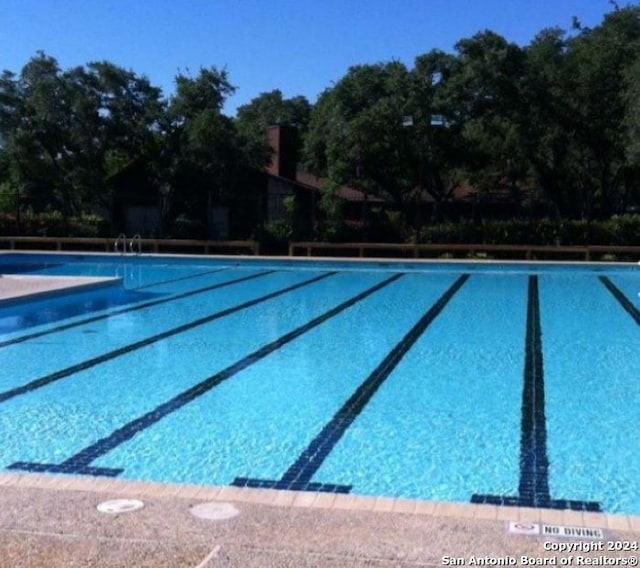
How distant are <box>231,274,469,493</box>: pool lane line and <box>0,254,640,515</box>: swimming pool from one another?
20 millimetres

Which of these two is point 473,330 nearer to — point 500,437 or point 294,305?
point 294,305

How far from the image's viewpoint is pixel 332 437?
5730 mm

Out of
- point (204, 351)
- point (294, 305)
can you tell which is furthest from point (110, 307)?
point (204, 351)

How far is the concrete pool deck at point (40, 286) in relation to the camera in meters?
12.4

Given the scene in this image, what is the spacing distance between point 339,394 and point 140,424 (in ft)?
6.18

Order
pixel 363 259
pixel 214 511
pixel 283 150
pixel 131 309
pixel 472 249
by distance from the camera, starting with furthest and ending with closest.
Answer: pixel 283 150
pixel 472 249
pixel 363 259
pixel 131 309
pixel 214 511

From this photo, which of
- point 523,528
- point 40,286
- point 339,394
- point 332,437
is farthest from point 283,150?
point 523,528

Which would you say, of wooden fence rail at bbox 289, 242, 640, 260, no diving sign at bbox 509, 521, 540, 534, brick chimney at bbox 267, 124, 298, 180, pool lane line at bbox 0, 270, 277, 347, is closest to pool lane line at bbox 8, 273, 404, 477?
no diving sign at bbox 509, 521, 540, 534

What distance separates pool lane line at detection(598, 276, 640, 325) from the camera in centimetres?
1186

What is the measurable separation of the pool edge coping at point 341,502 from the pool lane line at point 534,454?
78cm

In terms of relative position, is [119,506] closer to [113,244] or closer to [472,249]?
[472,249]

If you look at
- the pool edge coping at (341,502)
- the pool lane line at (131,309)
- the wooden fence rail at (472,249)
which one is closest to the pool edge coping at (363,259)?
the wooden fence rail at (472,249)

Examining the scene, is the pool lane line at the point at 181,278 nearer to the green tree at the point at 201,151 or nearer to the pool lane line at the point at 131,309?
the pool lane line at the point at 131,309

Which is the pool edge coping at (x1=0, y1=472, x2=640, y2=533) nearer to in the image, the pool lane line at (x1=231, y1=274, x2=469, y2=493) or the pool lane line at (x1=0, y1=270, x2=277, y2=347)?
the pool lane line at (x1=231, y1=274, x2=469, y2=493)
